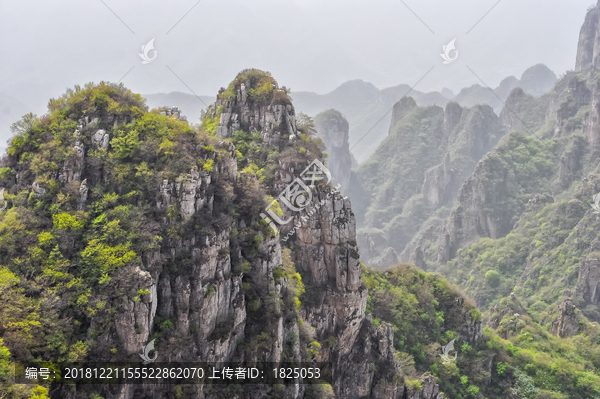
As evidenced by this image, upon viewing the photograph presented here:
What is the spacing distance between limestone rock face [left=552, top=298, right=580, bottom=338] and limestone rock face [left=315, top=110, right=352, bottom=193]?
348 feet

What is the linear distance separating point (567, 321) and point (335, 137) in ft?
369

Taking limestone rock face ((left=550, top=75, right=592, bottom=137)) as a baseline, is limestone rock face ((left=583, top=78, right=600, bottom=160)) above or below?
below

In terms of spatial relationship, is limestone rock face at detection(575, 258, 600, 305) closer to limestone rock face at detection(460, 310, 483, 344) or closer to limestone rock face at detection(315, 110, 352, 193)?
limestone rock face at detection(460, 310, 483, 344)

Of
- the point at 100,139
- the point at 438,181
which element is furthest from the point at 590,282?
the point at 438,181

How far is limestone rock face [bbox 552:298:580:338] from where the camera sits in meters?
55.4

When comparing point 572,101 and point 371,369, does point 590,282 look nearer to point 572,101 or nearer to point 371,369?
point 371,369

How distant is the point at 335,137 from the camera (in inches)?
6225

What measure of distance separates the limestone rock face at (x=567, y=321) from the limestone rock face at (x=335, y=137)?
10614 centimetres

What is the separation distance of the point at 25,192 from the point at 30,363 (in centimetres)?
988

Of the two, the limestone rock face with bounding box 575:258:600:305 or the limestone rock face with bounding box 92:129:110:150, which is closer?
the limestone rock face with bounding box 92:129:110:150

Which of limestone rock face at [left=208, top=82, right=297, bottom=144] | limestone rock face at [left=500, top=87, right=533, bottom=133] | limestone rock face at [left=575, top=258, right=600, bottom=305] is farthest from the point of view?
limestone rock face at [left=500, top=87, right=533, bottom=133]

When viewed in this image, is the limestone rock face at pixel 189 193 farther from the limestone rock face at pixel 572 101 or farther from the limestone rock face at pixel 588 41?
the limestone rock face at pixel 588 41

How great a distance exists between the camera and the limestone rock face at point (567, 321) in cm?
5538

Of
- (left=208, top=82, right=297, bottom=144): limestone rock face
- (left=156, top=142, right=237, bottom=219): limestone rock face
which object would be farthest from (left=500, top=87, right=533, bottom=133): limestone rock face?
(left=156, top=142, right=237, bottom=219): limestone rock face
